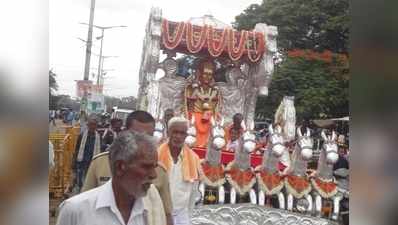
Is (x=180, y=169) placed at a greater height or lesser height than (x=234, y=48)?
lesser

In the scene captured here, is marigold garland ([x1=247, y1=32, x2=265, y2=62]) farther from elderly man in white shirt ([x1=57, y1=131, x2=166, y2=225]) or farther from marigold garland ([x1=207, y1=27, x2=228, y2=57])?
elderly man in white shirt ([x1=57, y1=131, x2=166, y2=225])

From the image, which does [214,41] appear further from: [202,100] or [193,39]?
[202,100]

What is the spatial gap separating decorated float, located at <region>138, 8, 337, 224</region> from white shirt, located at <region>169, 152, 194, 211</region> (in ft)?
0.20

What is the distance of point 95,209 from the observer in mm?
1928

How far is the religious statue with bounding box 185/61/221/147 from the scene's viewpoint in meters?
2.19

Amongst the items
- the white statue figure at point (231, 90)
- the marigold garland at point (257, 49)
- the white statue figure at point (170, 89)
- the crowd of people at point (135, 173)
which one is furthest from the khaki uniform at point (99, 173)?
the marigold garland at point (257, 49)

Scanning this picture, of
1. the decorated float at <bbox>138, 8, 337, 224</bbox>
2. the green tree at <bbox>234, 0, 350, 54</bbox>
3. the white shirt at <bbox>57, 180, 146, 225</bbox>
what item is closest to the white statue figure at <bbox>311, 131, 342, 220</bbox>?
the decorated float at <bbox>138, 8, 337, 224</bbox>

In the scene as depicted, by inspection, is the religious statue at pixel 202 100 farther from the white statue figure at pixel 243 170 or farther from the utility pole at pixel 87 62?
the utility pole at pixel 87 62

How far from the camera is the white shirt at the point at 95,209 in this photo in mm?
1911

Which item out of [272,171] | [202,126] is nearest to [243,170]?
[272,171]

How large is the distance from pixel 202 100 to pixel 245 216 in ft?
1.69

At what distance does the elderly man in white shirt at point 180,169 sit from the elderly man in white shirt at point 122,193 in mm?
124
